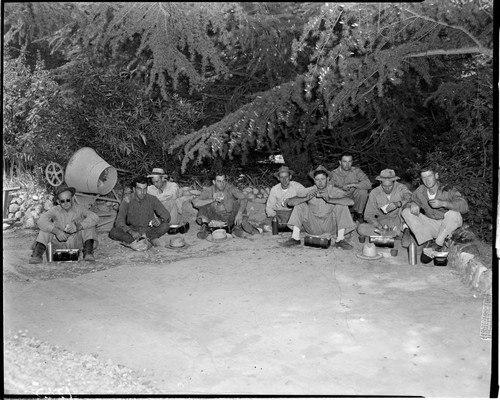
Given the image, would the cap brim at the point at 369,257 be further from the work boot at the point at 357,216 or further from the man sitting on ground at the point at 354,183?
the work boot at the point at 357,216

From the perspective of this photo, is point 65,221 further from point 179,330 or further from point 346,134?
point 346,134

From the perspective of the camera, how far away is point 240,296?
222 inches

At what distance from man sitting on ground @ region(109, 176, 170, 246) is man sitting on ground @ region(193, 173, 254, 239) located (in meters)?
0.48

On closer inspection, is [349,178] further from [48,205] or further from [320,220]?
[48,205]

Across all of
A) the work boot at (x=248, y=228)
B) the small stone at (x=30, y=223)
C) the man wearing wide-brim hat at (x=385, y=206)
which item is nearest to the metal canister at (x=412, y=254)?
the man wearing wide-brim hat at (x=385, y=206)

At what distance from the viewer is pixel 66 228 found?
699 cm

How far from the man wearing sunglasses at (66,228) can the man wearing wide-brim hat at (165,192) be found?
1.26 m

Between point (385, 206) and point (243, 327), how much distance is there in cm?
309

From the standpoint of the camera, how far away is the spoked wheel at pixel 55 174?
28.5 ft

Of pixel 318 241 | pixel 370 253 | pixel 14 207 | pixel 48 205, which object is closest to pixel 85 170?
pixel 48 205

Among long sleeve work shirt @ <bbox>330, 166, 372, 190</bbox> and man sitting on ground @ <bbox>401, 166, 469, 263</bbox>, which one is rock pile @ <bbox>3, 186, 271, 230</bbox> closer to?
long sleeve work shirt @ <bbox>330, 166, 372, 190</bbox>

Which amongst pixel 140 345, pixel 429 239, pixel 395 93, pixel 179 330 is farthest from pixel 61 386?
pixel 395 93

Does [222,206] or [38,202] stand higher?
[222,206]

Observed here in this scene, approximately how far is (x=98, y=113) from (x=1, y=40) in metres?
6.35
